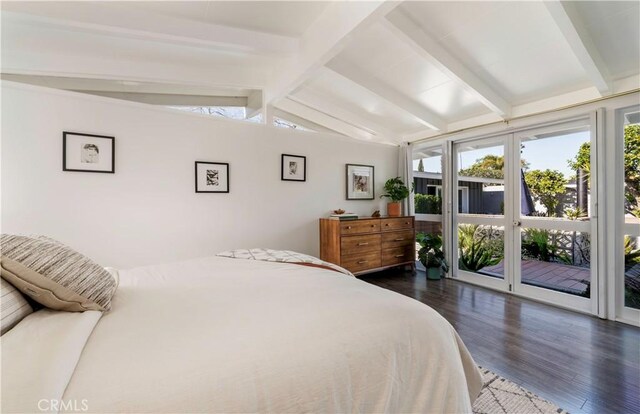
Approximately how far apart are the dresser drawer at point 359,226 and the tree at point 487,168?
5.06 feet

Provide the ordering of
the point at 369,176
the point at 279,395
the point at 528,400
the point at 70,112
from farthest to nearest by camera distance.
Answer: the point at 369,176 → the point at 70,112 → the point at 528,400 → the point at 279,395

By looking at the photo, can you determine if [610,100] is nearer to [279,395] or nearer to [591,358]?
[591,358]

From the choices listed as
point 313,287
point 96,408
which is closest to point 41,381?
point 96,408

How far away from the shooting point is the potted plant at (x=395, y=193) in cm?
440

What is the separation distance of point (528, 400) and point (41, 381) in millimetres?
2214

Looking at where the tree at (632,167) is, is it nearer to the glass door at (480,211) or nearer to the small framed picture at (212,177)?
the glass door at (480,211)

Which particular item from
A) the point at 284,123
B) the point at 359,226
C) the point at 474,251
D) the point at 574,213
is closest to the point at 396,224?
the point at 359,226

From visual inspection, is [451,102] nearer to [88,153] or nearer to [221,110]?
[221,110]

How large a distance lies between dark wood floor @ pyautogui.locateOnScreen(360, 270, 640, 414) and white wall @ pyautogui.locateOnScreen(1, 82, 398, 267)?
7.06ft

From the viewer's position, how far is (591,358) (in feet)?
6.62

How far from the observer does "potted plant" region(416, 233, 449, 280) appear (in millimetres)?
4062

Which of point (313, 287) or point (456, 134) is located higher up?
point (456, 134)

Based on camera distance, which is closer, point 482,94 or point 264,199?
point 482,94
